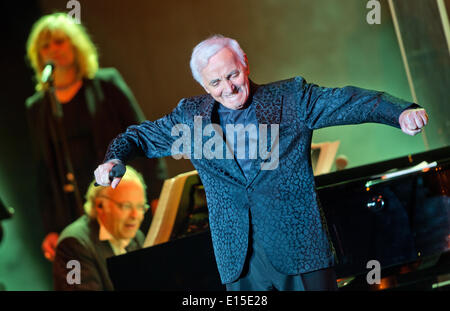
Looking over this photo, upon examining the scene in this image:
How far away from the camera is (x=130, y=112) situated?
4941mm

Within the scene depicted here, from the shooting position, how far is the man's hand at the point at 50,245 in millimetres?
5074

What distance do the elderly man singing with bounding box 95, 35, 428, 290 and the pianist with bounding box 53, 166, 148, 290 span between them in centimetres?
256

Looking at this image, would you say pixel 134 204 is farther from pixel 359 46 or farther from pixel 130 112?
pixel 359 46

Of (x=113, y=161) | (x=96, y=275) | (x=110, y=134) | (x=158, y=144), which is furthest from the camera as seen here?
(x=110, y=134)

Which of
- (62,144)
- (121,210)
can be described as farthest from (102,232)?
(62,144)

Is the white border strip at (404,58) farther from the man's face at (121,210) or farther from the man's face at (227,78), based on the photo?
the man's face at (227,78)

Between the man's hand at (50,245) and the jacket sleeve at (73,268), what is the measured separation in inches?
12.7

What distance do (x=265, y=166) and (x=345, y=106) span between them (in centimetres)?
36

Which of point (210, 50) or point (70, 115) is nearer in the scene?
point (210, 50)

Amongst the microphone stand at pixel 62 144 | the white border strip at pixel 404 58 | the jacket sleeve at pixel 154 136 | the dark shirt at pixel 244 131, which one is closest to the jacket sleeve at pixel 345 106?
the dark shirt at pixel 244 131

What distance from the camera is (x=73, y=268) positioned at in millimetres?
4445

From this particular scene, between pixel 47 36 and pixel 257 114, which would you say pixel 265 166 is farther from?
pixel 47 36

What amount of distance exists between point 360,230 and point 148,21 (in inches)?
122

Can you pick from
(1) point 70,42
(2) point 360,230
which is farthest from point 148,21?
(2) point 360,230
